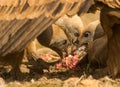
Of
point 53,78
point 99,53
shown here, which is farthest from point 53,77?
point 99,53

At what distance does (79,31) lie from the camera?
13.0 meters

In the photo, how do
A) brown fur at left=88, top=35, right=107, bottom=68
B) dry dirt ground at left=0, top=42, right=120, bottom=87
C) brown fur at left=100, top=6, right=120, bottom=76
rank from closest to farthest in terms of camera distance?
1. brown fur at left=100, top=6, right=120, bottom=76
2. dry dirt ground at left=0, top=42, right=120, bottom=87
3. brown fur at left=88, top=35, right=107, bottom=68

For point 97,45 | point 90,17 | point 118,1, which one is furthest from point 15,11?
point 90,17

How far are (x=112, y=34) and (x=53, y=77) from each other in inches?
42.5

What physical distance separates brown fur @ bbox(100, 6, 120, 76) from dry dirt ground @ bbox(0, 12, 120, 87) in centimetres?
19

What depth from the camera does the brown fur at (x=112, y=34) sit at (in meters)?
6.95

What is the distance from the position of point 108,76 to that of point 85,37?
484 cm

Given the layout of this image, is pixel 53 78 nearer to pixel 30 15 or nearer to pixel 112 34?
pixel 112 34

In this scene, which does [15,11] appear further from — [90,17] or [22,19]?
[90,17]

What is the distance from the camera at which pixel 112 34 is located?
7648mm

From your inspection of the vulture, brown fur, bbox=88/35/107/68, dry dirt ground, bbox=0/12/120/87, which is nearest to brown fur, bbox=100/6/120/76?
the vulture

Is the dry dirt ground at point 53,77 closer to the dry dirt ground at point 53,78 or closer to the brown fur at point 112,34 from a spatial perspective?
the dry dirt ground at point 53,78

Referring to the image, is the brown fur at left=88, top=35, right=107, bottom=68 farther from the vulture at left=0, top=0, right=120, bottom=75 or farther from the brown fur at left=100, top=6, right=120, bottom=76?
the vulture at left=0, top=0, right=120, bottom=75

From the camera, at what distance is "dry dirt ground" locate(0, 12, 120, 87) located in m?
7.09
